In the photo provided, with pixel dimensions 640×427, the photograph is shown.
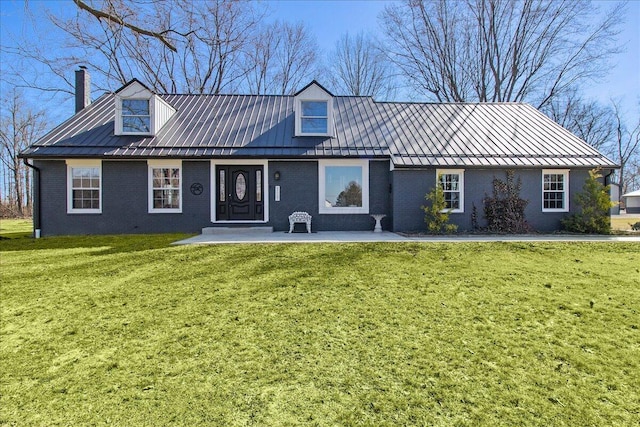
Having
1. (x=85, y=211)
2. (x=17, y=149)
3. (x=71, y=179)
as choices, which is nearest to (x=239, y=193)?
(x=85, y=211)

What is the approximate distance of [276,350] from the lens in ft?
9.93

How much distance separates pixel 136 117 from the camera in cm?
1143

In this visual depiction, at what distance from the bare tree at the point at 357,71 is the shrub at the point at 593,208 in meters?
17.0

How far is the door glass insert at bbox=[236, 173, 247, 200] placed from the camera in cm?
1134

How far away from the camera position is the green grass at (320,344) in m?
2.23

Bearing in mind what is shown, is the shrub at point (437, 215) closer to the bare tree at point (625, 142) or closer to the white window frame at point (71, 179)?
the white window frame at point (71, 179)

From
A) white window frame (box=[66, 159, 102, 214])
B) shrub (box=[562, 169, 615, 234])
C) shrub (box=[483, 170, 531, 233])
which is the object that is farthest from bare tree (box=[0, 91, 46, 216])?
shrub (box=[562, 169, 615, 234])

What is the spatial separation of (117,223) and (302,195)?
628 centimetres

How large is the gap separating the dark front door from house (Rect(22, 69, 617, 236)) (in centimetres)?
3

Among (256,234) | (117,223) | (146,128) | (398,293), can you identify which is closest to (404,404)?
(398,293)

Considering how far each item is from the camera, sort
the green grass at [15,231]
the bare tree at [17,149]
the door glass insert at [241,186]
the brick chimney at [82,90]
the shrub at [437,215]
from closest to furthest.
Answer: the shrub at [437,215], the green grass at [15,231], the door glass insert at [241,186], the brick chimney at [82,90], the bare tree at [17,149]

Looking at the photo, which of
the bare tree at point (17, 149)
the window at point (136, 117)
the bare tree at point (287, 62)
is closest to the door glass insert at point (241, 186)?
the window at point (136, 117)

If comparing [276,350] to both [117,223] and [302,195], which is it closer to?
[302,195]

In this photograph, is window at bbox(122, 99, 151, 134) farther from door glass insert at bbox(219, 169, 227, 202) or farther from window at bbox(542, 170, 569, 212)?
window at bbox(542, 170, 569, 212)
